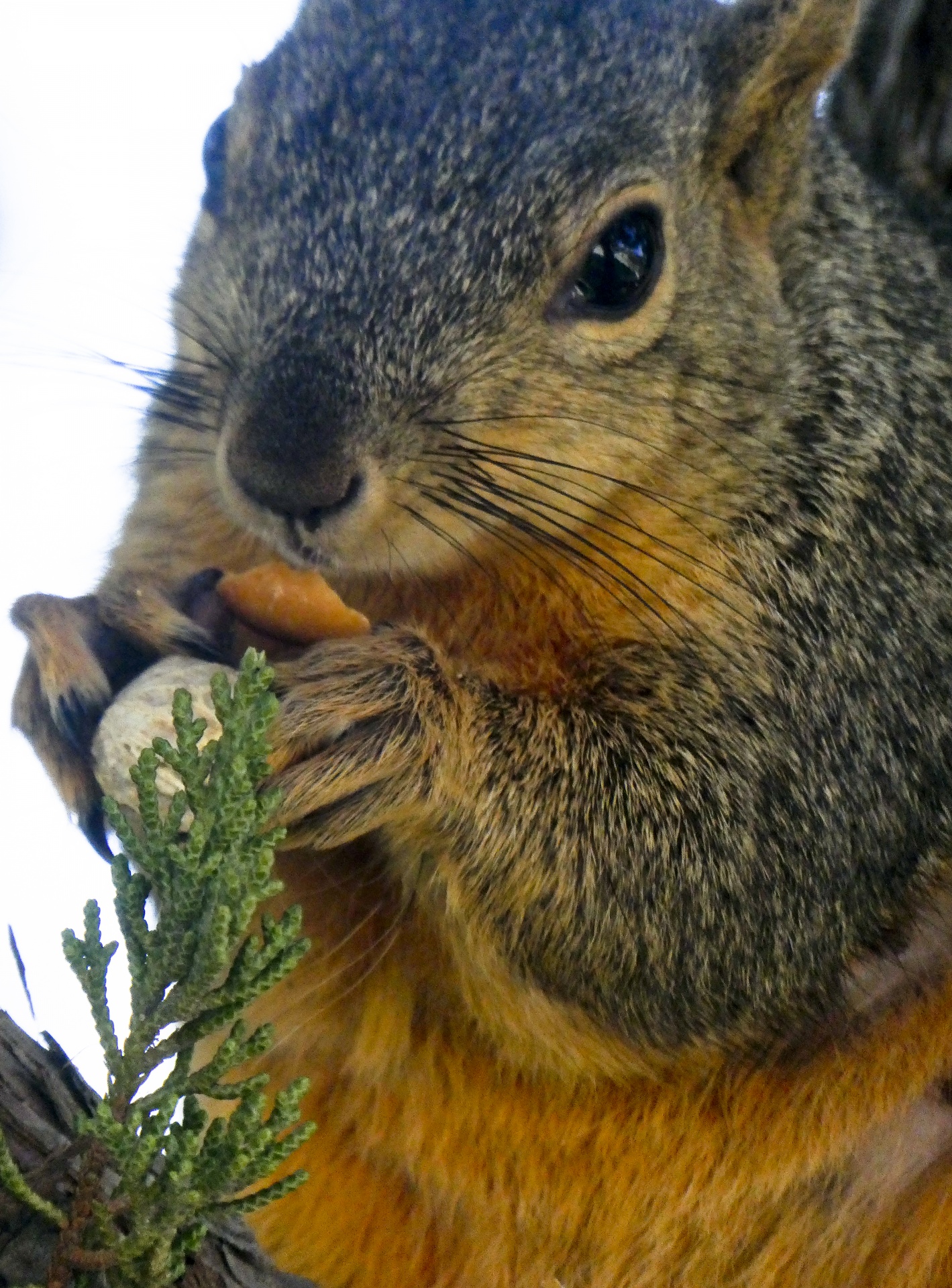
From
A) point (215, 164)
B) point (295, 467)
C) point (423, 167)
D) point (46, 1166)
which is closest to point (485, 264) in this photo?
point (423, 167)

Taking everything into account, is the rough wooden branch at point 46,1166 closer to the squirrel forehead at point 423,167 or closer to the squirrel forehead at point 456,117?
the squirrel forehead at point 423,167

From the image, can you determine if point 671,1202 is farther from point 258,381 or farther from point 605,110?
point 605,110

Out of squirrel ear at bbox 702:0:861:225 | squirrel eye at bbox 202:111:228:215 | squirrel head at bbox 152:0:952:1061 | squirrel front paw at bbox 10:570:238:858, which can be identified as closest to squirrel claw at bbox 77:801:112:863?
squirrel front paw at bbox 10:570:238:858

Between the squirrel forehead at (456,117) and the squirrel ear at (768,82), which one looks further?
the squirrel ear at (768,82)

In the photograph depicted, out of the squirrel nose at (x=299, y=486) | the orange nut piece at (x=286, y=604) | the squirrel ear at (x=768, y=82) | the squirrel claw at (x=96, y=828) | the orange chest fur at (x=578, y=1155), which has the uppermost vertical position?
the squirrel ear at (x=768, y=82)

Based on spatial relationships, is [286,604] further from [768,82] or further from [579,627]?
[768,82]

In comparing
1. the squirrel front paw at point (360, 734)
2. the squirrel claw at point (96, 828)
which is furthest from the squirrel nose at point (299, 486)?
the squirrel claw at point (96, 828)
